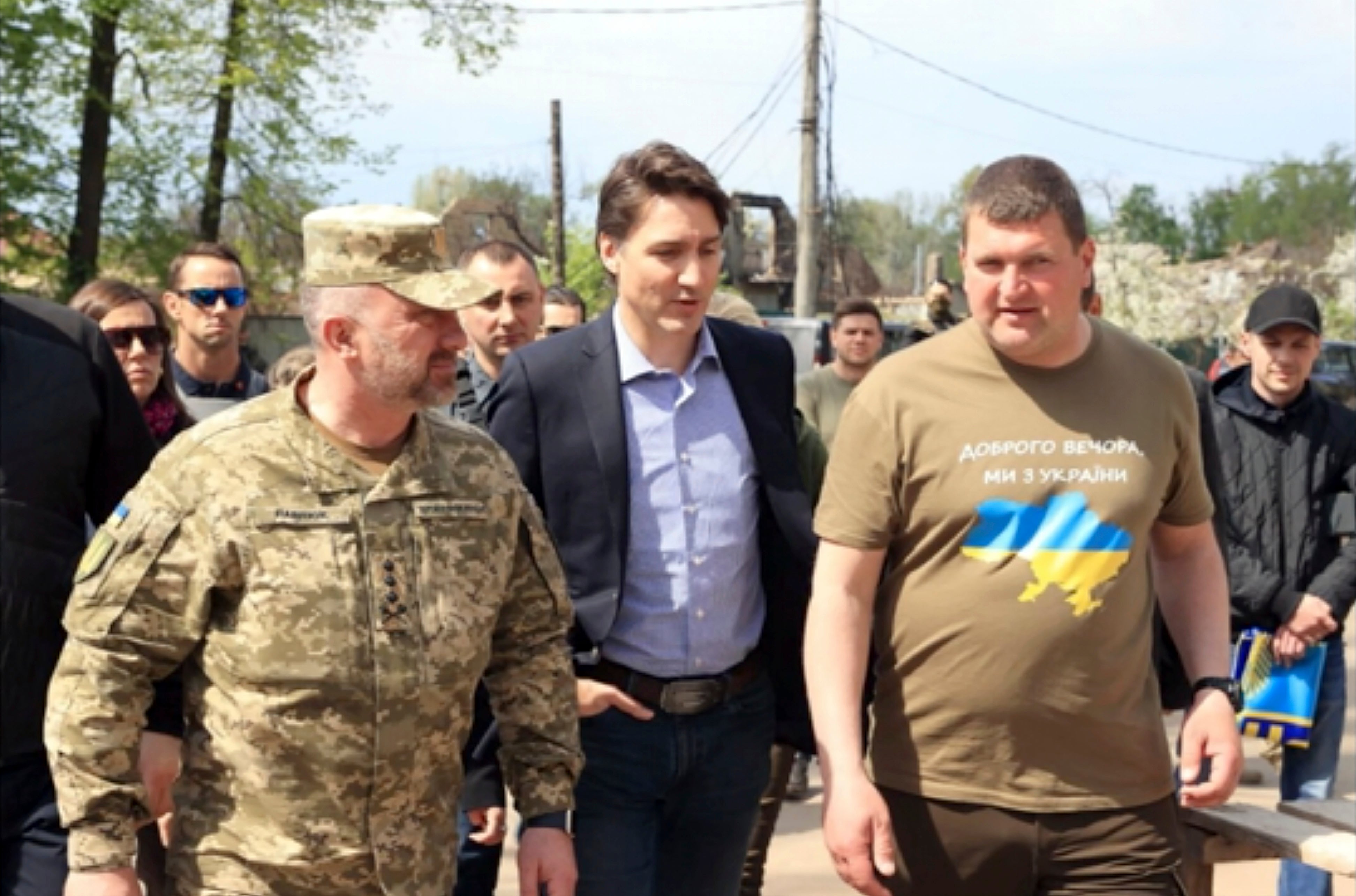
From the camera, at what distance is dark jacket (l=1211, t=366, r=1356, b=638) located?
588 cm

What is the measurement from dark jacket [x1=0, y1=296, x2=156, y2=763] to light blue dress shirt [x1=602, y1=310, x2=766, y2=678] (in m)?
1.00

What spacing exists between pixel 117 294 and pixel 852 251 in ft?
Answer: 186

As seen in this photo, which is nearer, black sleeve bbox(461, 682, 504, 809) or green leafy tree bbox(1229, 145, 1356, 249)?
black sleeve bbox(461, 682, 504, 809)

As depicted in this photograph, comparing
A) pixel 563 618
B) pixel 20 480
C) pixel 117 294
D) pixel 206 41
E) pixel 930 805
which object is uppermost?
pixel 206 41

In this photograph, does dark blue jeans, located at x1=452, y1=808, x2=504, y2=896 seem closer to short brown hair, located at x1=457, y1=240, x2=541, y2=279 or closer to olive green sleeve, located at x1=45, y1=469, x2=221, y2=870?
olive green sleeve, located at x1=45, y1=469, x2=221, y2=870

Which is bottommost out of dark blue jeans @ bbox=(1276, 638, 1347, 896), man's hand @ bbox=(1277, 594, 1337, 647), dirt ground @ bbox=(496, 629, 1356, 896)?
dirt ground @ bbox=(496, 629, 1356, 896)

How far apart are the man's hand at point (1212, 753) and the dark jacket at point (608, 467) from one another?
79cm

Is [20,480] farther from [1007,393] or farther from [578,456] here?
[1007,393]

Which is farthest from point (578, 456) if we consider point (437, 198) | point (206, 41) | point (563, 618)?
point (437, 198)

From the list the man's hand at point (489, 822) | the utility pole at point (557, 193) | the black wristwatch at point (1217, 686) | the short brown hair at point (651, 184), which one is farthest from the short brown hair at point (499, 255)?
the utility pole at point (557, 193)

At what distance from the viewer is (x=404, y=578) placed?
284 centimetres

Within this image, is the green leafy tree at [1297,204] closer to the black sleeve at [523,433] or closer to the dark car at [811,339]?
the dark car at [811,339]

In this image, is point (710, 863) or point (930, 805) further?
point (710, 863)

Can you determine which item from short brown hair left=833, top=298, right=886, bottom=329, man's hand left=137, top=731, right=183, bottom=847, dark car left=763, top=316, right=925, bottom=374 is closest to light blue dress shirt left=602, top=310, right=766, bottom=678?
man's hand left=137, top=731, right=183, bottom=847
